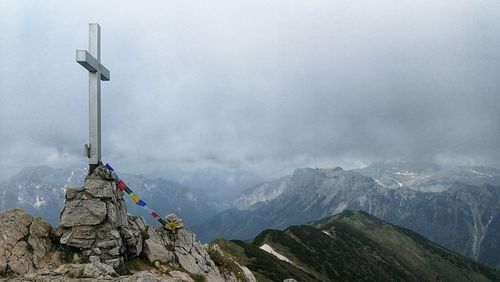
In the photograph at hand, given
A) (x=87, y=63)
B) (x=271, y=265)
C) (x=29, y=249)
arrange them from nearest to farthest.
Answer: (x=29, y=249), (x=87, y=63), (x=271, y=265)

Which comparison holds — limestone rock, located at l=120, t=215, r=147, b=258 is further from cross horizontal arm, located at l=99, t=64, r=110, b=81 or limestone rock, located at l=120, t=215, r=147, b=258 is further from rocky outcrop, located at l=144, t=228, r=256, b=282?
cross horizontal arm, located at l=99, t=64, r=110, b=81

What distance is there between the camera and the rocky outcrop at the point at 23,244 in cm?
1941

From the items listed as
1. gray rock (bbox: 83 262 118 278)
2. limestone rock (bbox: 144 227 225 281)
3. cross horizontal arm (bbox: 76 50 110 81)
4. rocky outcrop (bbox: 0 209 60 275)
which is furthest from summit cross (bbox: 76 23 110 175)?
gray rock (bbox: 83 262 118 278)

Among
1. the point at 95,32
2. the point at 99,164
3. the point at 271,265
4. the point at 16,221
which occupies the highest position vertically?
the point at 95,32

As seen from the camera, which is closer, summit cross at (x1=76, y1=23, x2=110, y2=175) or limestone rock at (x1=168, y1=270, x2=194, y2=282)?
limestone rock at (x1=168, y1=270, x2=194, y2=282)

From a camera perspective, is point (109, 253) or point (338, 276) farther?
point (338, 276)

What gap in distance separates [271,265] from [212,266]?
10007 centimetres

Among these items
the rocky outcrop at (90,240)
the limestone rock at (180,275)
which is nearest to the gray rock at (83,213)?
the rocky outcrop at (90,240)

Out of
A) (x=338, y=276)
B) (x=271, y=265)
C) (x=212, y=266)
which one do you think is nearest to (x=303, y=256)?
(x=338, y=276)

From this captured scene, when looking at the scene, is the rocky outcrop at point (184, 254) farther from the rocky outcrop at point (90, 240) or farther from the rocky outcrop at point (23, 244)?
the rocky outcrop at point (23, 244)

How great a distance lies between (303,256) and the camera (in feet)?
648

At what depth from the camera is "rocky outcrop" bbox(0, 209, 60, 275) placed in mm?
19406

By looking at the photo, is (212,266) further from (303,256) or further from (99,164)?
(303,256)

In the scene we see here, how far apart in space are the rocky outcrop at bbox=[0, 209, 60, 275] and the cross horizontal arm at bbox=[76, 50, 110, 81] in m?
9.76
